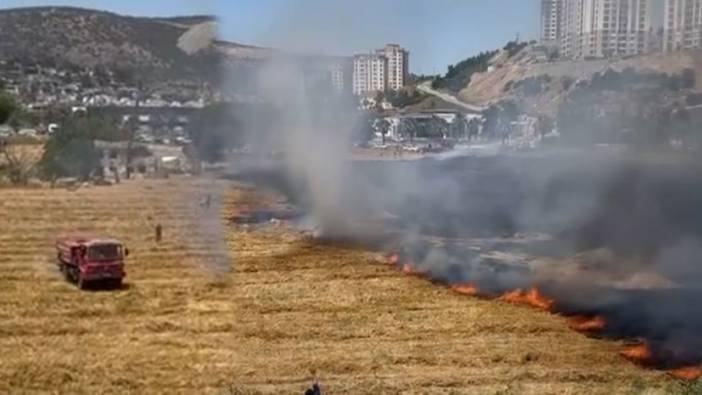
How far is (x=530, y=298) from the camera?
9.68 m

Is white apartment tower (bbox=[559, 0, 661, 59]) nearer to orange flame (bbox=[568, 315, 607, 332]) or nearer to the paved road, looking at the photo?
the paved road

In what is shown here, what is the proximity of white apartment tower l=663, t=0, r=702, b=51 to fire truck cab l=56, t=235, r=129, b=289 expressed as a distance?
5535 mm

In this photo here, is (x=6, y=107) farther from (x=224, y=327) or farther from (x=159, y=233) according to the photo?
(x=224, y=327)

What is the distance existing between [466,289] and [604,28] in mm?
3631

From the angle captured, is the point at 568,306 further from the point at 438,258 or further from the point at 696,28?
the point at 696,28

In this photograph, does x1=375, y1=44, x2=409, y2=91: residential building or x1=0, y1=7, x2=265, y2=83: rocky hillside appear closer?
x1=0, y1=7, x2=265, y2=83: rocky hillside

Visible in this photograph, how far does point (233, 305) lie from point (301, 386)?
6.94 ft

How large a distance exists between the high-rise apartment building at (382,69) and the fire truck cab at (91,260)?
3709mm

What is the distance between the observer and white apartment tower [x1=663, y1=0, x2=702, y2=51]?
7344 mm

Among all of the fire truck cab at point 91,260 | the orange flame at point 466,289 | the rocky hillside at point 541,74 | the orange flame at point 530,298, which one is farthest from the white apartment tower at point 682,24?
the fire truck cab at point 91,260

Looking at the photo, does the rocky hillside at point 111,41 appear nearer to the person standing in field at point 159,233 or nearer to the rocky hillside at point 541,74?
the person standing in field at point 159,233

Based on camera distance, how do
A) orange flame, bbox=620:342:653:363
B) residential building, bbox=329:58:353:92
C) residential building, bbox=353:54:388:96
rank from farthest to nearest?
1. residential building, bbox=329:58:353:92
2. residential building, bbox=353:54:388:96
3. orange flame, bbox=620:342:653:363

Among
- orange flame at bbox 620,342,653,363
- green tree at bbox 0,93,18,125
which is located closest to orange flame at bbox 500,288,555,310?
orange flame at bbox 620,342,653,363

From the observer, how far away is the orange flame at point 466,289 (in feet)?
32.8
